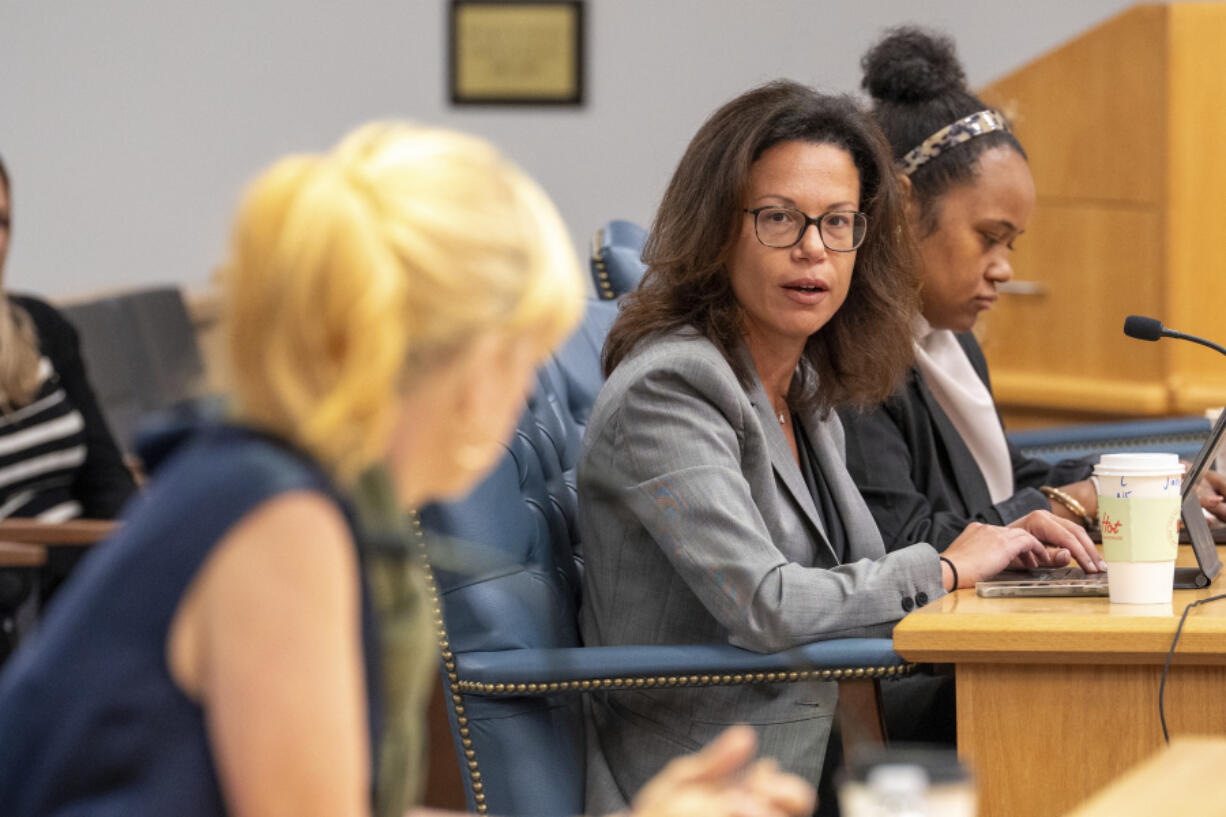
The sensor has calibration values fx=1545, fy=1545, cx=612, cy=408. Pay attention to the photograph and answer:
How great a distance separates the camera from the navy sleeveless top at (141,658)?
65cm

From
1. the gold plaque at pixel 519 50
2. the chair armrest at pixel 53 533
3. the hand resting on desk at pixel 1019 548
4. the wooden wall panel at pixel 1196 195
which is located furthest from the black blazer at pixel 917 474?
the gold plaque at pixel 519 50

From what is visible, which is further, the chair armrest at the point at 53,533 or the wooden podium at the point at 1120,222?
the wooden podium at the point at 1120,222

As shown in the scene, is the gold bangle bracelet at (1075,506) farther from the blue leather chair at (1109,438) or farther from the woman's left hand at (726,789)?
the woman's left hand at (726,789)

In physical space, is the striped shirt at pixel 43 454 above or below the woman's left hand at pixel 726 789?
below

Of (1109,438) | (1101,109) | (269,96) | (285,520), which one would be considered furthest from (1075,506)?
(269,96)

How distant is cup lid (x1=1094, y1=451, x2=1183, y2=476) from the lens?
1451mm

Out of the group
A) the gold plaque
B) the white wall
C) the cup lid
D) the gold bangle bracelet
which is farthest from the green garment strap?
the gold plaque

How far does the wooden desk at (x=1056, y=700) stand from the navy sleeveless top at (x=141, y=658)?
0.83 metres

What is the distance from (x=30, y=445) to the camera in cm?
289

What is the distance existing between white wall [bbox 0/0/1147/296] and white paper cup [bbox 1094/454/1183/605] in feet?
10.2

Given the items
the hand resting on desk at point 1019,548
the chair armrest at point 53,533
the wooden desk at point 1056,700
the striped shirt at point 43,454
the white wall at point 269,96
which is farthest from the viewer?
the white wall at point 269,96

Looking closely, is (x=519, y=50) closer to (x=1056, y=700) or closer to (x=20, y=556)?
(x=20, y=556)

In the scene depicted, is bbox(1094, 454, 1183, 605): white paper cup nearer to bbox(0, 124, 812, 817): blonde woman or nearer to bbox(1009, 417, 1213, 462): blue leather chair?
bbox(0, 124, 812, 817): blonde woman

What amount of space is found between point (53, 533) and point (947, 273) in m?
1.33
